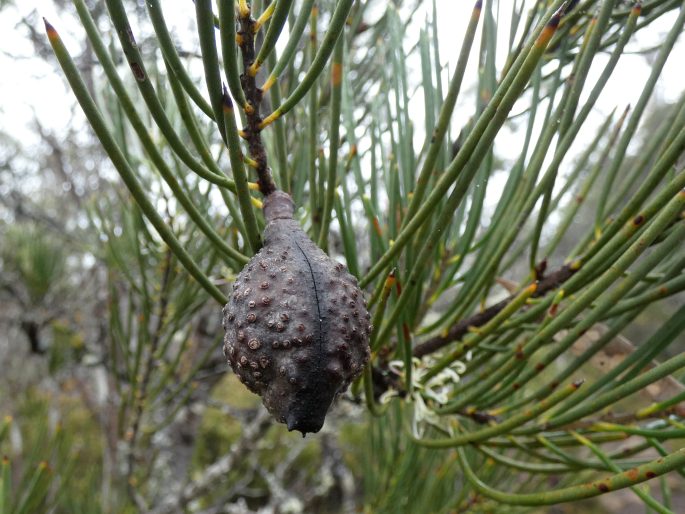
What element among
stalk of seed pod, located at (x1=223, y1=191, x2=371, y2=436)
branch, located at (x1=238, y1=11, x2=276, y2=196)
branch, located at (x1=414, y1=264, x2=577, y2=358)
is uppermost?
branch, located at (x1=238, y1=11, x2=276, y2=196)

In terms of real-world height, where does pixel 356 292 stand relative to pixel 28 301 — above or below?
above

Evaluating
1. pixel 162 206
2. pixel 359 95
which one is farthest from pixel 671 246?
pixel 162 206

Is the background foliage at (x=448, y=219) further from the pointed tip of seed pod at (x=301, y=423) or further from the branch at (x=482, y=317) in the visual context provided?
the pointed tip of seed pod at (x=301, y=423)

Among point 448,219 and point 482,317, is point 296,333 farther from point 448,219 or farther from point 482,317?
point 482,317

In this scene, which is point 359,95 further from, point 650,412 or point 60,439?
point 60,439

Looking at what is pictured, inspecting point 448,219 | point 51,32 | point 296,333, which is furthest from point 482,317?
point 51,32

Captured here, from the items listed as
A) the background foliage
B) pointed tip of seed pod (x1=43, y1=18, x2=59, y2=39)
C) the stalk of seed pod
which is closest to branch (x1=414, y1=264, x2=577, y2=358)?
the background foliage

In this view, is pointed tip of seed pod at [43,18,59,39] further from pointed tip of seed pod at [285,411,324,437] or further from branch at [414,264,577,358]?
branch at [414,264,577,358]

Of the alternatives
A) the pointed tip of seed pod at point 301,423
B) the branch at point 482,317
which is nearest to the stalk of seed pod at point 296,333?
the pointed tip of seed pod at point 301,423
